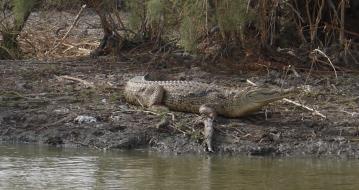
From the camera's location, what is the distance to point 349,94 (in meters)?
9.55

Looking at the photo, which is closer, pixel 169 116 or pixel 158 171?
pixel 158 171

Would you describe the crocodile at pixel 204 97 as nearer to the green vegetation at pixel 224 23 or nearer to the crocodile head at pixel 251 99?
the crocodile head at pixel 251 99

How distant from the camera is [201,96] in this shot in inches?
346

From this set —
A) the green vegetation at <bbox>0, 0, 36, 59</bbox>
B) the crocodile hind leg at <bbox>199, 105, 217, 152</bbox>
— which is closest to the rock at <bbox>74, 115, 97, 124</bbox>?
the crocodile hind leg at <bbox>199, 105, 217, 152</bbox>

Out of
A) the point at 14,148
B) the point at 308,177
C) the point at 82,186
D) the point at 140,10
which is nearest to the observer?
the point at 82,186

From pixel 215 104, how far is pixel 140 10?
10.9ft

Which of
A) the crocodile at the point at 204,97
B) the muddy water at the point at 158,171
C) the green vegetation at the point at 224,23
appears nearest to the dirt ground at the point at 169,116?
the crocodile at the point at 204,97

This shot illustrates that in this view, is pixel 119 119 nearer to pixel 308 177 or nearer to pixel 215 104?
pixel 215 104

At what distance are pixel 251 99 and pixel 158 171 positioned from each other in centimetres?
215

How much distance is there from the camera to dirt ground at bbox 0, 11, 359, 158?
780cm

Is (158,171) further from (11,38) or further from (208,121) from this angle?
(11,38)

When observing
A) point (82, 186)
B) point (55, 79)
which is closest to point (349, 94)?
point (55, 79)

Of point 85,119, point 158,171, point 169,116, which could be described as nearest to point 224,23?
point 169,116

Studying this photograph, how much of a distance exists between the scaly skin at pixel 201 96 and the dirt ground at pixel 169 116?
0.14m
